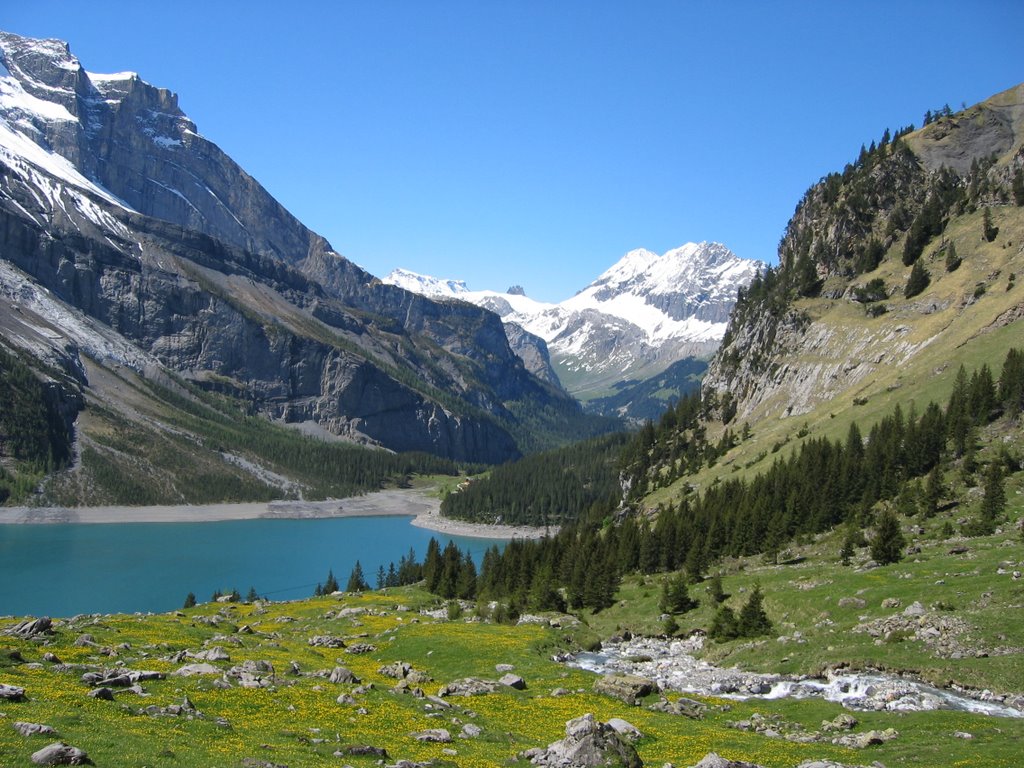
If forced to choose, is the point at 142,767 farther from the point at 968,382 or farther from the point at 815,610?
the point at 968,382

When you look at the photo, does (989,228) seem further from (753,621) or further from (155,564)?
(155,564)

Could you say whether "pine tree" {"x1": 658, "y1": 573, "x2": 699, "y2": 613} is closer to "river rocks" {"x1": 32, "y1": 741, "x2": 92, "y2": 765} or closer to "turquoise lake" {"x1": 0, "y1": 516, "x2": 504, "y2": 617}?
"river rocks" {"x1": 32, "y1": 741, "x2": 92, "y2": 765}

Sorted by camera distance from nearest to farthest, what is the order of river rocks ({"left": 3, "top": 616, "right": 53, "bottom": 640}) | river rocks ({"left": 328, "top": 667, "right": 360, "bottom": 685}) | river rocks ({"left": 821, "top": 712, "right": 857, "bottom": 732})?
river rocks ({"left": 821, "top": 712, "right": 857, "bottom": 732}) < river rocks ({"left": 328, "top": 667, "right": 360, "bottom": 685}) < river rocks ({"left": 3, "top": 616, "right": 53, "bottom": 640})

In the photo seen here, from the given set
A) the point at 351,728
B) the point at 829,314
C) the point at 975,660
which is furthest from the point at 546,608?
the point at 829,314

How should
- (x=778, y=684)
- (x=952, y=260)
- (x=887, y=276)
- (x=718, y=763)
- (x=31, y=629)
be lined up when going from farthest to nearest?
1. (x=887, y=276)
2. (x=952, y=260)
3. (x=778, y=684)
4. (x=31, y=629)
5. (x=718, y=763)

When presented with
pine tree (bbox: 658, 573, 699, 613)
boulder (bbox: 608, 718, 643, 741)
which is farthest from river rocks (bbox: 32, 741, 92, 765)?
pine tree (bbox: 658, 573, 699, 613)

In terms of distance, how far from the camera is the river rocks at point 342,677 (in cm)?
3434

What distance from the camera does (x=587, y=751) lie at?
2244cm

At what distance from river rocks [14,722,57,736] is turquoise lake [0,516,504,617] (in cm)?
10181

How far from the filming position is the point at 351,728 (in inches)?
996

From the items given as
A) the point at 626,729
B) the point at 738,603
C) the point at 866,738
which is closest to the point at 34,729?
the point at 626,729

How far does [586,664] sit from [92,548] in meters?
154

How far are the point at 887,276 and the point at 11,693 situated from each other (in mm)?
145250

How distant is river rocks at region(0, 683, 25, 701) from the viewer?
71.6 ft
